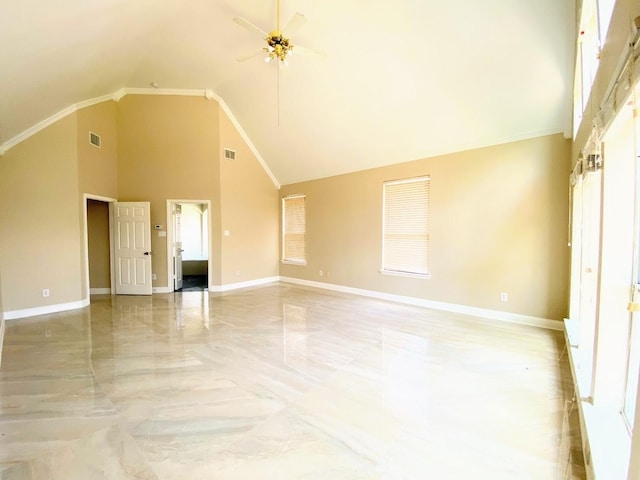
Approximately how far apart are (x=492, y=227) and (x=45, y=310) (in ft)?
23.5

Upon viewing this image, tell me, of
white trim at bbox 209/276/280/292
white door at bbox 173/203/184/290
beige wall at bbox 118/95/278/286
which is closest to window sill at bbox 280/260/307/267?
white trim at bbox 209/276/280/292

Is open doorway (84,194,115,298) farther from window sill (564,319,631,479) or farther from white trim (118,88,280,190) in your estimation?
window sill (564,319,631,479)

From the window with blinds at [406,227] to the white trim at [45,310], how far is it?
18.1 feet

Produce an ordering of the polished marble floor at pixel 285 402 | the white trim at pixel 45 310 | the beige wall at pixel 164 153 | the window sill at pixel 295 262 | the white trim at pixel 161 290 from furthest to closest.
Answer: the window sill at pixel 295 262, the white trim at pixel 161 290, the beige wall at pixel 164 153, the white trim at pixel 45 310, the polished marble floor at pixel 285 402

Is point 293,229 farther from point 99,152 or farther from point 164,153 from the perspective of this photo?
point 99,152

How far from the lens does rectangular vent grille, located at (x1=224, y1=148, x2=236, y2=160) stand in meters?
6.02

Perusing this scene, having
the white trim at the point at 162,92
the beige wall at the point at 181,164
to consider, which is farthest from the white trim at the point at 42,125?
the beige wall at the point at 181,164

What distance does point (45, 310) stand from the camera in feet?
14.4

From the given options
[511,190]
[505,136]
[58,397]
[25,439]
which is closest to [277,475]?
[25,439]

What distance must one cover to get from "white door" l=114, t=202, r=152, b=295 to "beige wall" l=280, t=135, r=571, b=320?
4.54 meters

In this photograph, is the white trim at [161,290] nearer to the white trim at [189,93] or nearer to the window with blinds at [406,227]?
the white trim at [189,93]

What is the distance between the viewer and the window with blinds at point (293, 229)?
6930mm

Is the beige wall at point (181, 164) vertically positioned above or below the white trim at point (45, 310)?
above

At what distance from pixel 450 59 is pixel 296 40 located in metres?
2.08
